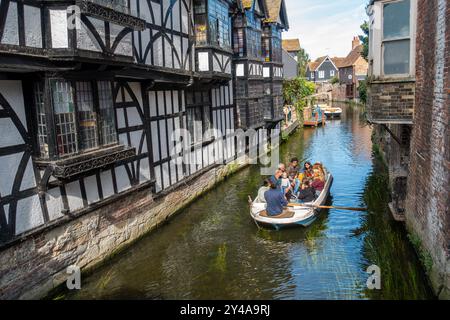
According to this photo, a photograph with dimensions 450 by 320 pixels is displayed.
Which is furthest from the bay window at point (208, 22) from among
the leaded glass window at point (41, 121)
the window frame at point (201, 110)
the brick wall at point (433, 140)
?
the leaded glass window at point (41, 121)

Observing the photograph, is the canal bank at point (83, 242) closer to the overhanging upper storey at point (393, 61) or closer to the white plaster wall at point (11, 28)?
the white plaster wall at point (11, 28)

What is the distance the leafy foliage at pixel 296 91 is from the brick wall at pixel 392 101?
2337 centimetres

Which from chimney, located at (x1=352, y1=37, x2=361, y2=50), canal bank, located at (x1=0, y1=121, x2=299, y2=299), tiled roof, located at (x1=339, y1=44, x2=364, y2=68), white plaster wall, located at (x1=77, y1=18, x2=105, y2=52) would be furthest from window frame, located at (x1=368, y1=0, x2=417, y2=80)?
chimney, located at (x1=352, y1=37, x2=361, y2=50)

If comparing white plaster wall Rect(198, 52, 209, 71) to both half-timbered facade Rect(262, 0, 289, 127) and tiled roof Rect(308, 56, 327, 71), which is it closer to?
half-timbered facade Rect(262, 0, 289, 127)

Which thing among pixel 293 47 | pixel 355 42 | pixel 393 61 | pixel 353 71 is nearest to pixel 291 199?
pixel 393 61

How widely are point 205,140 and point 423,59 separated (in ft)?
29.5

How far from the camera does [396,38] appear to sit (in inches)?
391

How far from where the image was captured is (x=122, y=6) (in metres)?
9.20

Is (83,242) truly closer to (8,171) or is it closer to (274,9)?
(8,171)

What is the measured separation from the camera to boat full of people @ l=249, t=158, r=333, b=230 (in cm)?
1169

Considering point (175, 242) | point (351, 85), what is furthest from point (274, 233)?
point (351, 85)

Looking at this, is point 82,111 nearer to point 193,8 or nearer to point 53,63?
point 53,63

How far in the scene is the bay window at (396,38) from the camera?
9789 millimetres

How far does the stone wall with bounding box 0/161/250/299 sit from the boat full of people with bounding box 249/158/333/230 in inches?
118
